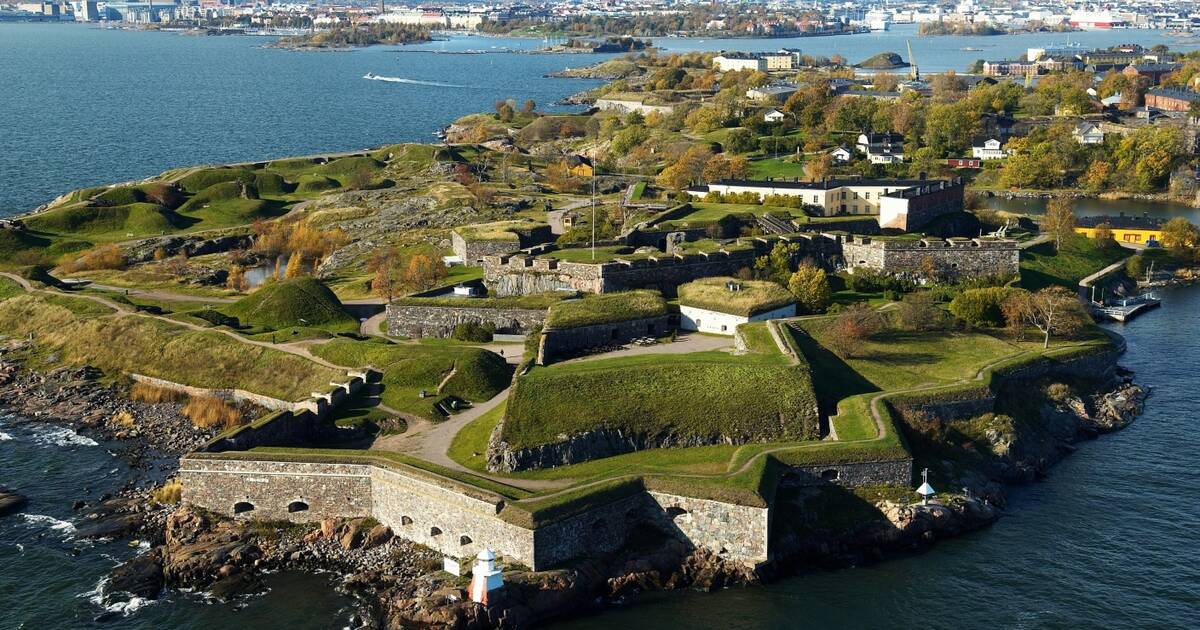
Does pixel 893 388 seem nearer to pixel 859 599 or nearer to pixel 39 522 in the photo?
pixel 859 599

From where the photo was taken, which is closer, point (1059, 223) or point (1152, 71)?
point (1059, 223)

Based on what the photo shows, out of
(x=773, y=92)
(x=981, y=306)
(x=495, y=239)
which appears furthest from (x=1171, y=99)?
(x=495, y=239)

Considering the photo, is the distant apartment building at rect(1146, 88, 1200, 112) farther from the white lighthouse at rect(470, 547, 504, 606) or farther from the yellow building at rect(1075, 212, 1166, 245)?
the white lighthouse at rect(470, 547, 504, 606)

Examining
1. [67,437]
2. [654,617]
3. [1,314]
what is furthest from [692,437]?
[1,314]

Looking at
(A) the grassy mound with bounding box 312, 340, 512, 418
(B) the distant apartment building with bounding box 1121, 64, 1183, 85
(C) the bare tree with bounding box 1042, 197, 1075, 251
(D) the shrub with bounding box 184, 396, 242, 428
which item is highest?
(B) the distant apartment building with bounding box 1121, 64, 1183, 85

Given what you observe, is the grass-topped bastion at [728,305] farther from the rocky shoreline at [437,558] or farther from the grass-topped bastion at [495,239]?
the grass-topped bastion at [495,239]

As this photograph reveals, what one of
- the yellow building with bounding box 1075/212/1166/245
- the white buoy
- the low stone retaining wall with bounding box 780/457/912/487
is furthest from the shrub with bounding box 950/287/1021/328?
the yellow building with bounding box 1075/212/1166/245

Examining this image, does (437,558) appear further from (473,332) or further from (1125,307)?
(1125,307)
